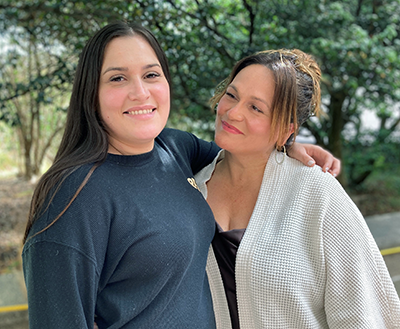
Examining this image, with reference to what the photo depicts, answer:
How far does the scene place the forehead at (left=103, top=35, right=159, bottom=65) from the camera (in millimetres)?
1294

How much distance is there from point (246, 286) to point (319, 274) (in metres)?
0.29

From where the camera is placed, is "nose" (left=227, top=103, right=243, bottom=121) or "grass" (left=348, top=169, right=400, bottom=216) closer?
"nose" (left=227, top=103, right=243, bottom=121)

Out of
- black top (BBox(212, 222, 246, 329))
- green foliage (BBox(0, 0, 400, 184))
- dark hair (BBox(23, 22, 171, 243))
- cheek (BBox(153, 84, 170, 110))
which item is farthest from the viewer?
green foliage (BBox(0, 0, 400, 184))

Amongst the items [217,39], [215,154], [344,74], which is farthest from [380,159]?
[215,154]

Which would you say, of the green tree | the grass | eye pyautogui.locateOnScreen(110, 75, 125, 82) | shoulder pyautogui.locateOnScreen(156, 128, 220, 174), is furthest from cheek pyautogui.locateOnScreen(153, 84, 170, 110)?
the grass

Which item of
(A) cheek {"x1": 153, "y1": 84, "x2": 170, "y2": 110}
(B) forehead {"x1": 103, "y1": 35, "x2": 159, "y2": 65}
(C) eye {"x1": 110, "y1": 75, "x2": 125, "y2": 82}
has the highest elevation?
(B) forehead {"x1": 103, "y1": 35, "x2": 159, "y2": 65}

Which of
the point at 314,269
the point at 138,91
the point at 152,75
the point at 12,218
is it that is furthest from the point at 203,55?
the point at 12,218

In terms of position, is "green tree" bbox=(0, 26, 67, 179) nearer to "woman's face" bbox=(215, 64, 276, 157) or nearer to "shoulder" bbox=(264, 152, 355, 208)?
"woman's face" bbox=(215, 64, 276, 157)

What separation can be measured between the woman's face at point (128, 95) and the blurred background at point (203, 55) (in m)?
1.38

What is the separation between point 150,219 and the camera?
4.12ft

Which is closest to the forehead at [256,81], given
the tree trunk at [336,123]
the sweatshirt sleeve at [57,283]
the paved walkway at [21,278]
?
the sweatshirt sleeve at [57,283]

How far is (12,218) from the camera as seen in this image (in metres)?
4.64

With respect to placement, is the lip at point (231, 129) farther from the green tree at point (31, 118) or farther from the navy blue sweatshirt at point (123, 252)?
the green tree at point (31, 118)

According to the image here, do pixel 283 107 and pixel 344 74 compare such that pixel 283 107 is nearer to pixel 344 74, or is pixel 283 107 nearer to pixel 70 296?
pixel 70 296
